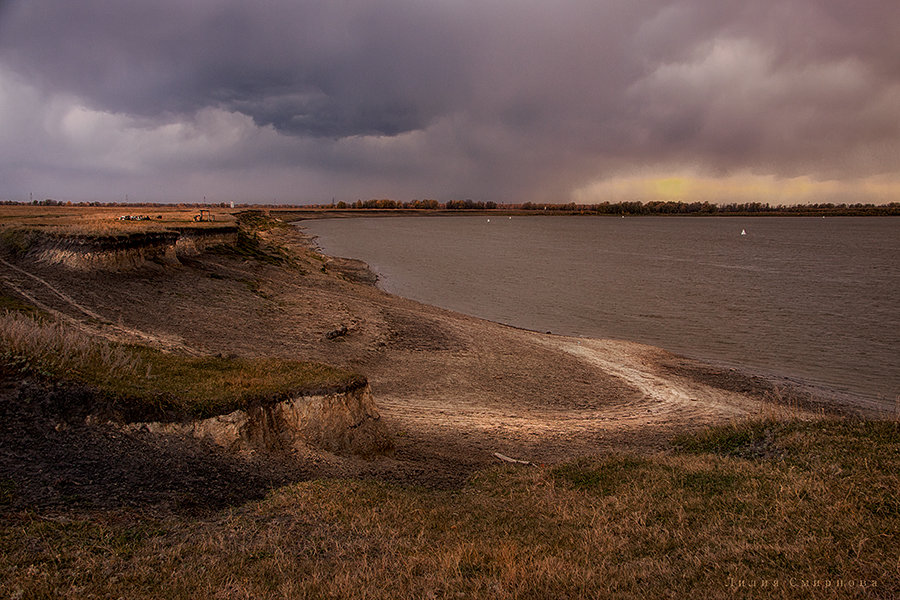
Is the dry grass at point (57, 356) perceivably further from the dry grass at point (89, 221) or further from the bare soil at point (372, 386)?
the dry grass at point (89, 221)

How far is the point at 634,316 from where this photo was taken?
40.2m

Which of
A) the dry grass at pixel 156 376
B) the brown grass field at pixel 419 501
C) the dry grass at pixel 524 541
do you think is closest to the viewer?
the dry grass at pixel 524 541

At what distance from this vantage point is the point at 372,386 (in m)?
20.2

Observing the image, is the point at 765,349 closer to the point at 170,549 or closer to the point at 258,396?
the point at 258,396

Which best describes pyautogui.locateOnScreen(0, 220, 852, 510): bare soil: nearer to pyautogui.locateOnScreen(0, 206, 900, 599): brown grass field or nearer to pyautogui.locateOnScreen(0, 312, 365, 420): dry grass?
pyautogui.locateOnScreen(0, 206, 900, 599): brown grass field

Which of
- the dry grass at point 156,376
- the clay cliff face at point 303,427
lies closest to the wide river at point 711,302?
the clay cliff face at point 303,427

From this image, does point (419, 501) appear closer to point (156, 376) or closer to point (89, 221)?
point (156, 376)

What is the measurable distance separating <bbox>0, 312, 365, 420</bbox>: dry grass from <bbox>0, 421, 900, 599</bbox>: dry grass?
3.04 meters

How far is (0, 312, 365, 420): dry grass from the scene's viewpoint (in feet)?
33.6

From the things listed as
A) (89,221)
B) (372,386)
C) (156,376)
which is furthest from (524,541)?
(89,221)

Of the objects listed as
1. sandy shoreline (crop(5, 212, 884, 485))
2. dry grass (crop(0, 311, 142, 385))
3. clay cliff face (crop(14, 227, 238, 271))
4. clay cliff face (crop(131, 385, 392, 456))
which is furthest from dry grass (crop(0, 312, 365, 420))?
clay cliff face (crop(14, 227, 238, 271))

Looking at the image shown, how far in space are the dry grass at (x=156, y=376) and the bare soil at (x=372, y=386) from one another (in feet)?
2.14

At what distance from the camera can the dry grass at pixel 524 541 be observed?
6.14 meters

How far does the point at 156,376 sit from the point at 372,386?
9139 mm
